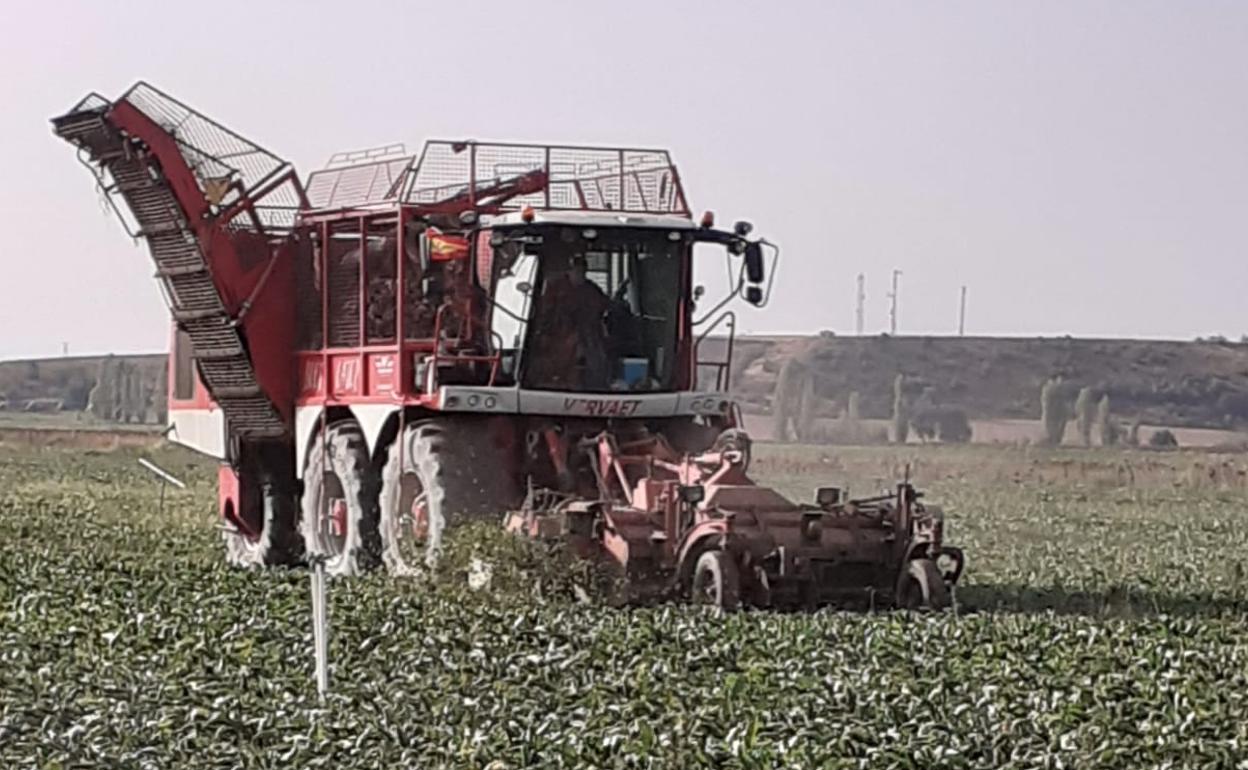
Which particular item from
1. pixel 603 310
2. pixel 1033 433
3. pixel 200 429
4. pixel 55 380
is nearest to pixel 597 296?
pixel 603 310

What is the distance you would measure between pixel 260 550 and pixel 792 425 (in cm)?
5472

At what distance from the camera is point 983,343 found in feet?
357

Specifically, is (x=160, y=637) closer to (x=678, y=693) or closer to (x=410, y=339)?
(x=678, y=693)

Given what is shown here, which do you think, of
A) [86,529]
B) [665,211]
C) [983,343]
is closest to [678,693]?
[665,211]

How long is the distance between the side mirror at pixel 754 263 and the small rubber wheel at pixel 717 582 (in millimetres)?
3543

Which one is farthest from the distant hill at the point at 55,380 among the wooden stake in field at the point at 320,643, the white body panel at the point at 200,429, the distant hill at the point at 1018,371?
Result: the wooden stake in field at the point at 320,643

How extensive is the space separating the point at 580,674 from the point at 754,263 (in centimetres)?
734

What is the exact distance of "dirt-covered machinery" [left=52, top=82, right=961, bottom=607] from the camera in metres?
15.7

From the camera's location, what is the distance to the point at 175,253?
20.4 meters

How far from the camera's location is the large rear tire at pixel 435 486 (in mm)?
17750

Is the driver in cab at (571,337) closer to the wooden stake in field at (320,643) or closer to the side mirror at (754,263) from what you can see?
the side mirror at (754,263)

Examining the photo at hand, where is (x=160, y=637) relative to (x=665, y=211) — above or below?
below

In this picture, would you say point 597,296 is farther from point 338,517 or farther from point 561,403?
point 338,517

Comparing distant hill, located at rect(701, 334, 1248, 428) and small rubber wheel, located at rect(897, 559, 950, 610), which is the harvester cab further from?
distant hill, located at rect(701, 334, 1248, 428)
